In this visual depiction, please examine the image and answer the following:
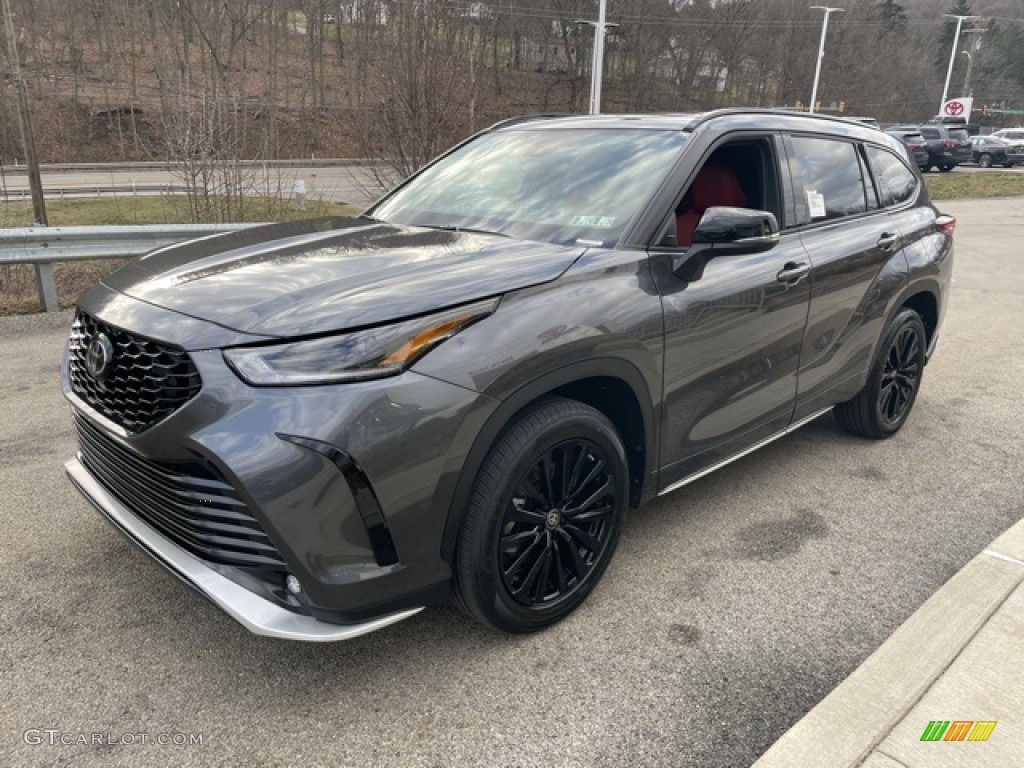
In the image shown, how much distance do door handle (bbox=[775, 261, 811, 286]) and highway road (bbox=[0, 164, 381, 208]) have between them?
893cm

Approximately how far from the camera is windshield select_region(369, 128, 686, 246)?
10.3ft

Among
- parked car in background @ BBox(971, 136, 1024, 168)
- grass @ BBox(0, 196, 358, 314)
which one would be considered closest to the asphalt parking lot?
grass @ BBox(0, 196, 358, 314)

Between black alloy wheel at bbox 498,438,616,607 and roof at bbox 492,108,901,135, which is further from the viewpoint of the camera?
roof at bbox 492,108,901,135

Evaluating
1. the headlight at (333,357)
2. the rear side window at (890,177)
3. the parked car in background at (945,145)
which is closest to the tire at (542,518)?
the headlight at (333,357)

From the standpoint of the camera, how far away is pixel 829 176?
4074 millimetres

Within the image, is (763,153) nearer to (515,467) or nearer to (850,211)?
(850,211)

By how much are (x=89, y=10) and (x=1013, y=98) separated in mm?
87520

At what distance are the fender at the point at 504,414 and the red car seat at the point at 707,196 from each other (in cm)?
106

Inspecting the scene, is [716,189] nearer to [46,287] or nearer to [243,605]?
[243,605]

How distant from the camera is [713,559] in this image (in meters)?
3.40

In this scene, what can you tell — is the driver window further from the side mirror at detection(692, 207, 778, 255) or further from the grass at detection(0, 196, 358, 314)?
the grass at detection(0, 196, 358, 314)

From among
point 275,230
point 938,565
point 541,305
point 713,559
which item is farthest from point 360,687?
point 938,565

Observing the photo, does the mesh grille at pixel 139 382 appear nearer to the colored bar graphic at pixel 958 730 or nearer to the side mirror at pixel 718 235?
the side mirror at pixel 718 235

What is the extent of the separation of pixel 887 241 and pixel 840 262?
0.61 meters
